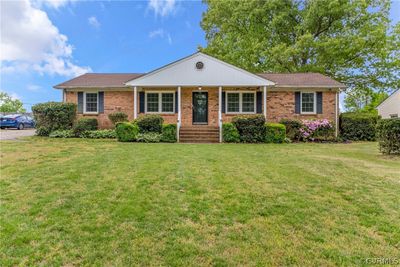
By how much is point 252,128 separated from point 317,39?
14.6m

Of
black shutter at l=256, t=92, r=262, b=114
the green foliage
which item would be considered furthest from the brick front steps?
black shutter at l=256, t=92, r=262, b=114

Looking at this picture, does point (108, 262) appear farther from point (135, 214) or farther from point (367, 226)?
point (367, 226)

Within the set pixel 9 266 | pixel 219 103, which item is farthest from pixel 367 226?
pixel 219 103

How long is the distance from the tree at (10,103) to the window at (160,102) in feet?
126

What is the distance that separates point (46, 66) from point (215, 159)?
2021cm

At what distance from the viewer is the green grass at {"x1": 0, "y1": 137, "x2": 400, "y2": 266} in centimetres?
258

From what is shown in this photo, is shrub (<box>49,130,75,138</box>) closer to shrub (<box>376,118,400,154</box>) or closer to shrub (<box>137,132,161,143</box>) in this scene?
shrub (<box>137,132,161,143</box>)

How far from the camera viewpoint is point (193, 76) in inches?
567

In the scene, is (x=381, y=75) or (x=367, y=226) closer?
(x=367, y=226)

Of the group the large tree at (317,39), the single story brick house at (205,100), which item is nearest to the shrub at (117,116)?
the single story brick house at (205,100)

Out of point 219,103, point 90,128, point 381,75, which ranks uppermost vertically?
point 381,75

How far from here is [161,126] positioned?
12852 millimetres

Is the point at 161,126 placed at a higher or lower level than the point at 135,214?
higher

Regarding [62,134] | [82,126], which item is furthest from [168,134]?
[62,134]
